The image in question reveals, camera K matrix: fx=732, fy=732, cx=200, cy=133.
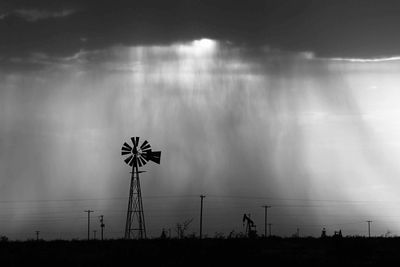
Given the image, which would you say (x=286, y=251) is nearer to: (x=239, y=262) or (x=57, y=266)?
(x=239, y=262)

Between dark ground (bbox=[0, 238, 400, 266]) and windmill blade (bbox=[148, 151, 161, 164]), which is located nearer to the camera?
dark ground (bbox=[0, 238, 400, 266])

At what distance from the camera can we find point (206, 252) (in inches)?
1575

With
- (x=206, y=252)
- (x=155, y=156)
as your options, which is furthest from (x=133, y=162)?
(x=206, y=252)

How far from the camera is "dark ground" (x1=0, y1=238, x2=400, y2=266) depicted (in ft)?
122

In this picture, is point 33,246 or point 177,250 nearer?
point 177,250

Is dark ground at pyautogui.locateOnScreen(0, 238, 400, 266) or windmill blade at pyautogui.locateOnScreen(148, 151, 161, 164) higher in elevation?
windmill blade at pyautogui.locateOnScreen(148, 151, 161, 164)

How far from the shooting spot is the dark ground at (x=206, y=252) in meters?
37.1

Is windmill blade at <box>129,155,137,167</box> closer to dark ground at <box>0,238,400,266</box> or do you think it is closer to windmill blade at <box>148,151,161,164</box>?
windmill blade at <box>148,151,161,164</box>

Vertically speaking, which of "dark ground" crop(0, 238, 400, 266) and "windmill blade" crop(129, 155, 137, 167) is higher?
"windmill blade" crop(129, 155, 137, 167)

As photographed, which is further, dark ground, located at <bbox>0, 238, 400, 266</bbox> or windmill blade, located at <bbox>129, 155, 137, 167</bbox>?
windmill blade, located at <bbox>129, 155, 137, 167</bbox>

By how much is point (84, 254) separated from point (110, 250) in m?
1.74

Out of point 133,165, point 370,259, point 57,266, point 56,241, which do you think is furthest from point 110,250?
point 133,165

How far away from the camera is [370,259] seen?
3969 centimetres

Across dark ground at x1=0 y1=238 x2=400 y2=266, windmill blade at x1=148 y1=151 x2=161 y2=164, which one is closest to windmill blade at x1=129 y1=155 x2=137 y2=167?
windmill blade at x1=148 y1=151 x2=161 y2=164
